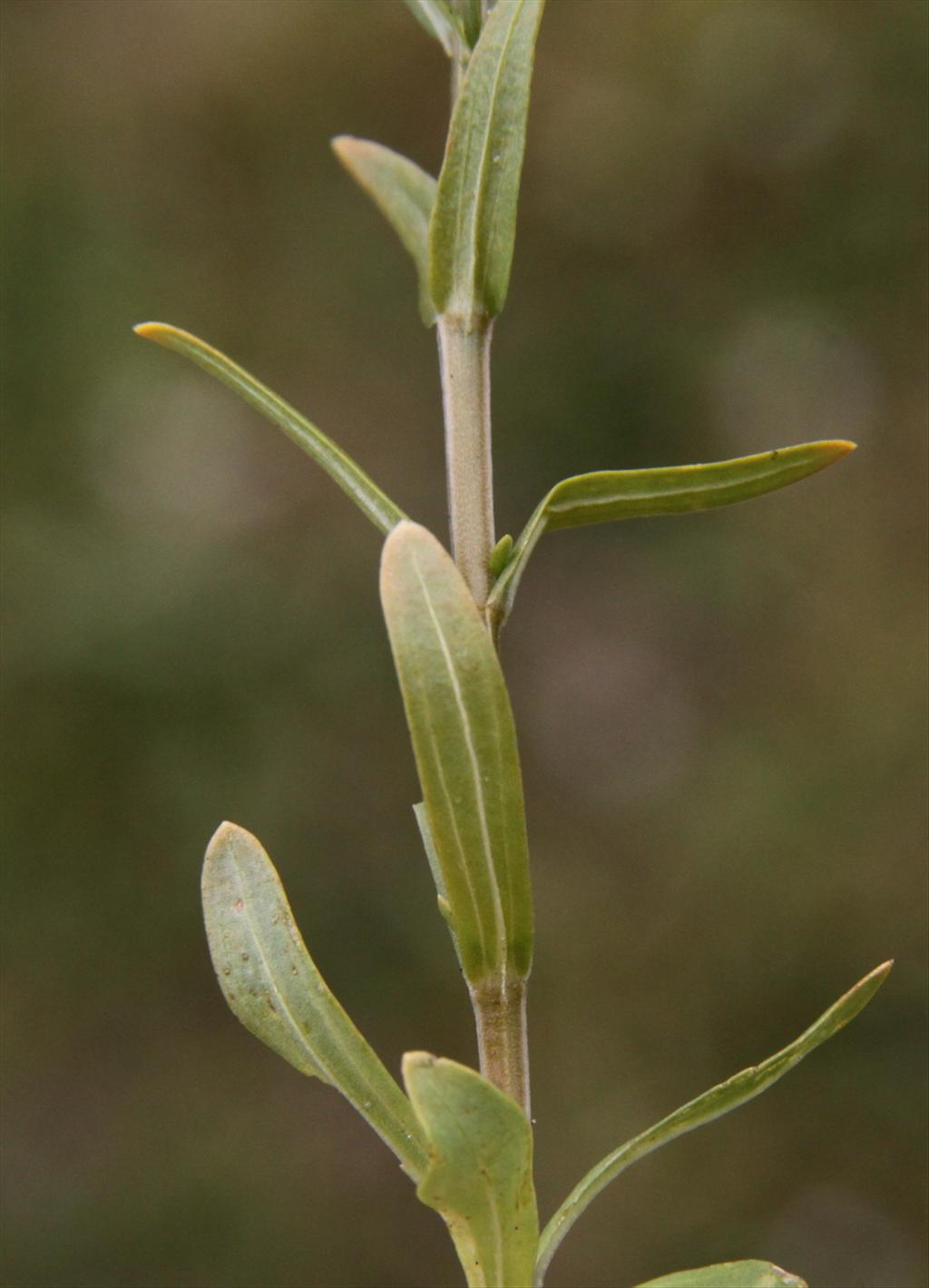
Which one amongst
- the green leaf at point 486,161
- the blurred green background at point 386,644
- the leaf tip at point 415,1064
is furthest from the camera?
the blurred green background at point 386,644

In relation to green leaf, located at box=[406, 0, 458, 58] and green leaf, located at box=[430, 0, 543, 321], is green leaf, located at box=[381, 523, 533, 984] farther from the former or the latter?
green leaf, located at box=[406, 0, 458, 58]

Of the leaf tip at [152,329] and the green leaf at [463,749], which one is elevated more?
the leaf tip at [152,329]

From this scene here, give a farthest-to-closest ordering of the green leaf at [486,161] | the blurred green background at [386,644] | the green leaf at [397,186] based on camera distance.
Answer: the blurred green background at [386,644]
the green leaf at [397,186]
the green leaf at [486,161]

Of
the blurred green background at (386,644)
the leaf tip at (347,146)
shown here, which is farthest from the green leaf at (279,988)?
the blurred green background at (386,644)

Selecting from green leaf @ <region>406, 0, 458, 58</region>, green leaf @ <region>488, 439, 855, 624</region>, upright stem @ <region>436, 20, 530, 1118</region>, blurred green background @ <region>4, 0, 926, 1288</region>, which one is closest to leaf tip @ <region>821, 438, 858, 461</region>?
green leaf @ <region>488, 439, 855, 624</region>

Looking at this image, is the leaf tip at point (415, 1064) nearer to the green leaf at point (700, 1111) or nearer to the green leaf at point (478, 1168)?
the green leaf at point (478, 1168)

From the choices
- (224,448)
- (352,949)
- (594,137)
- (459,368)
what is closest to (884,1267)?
(352,949)

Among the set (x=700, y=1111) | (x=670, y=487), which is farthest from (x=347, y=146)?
(x=700, y=1111)
